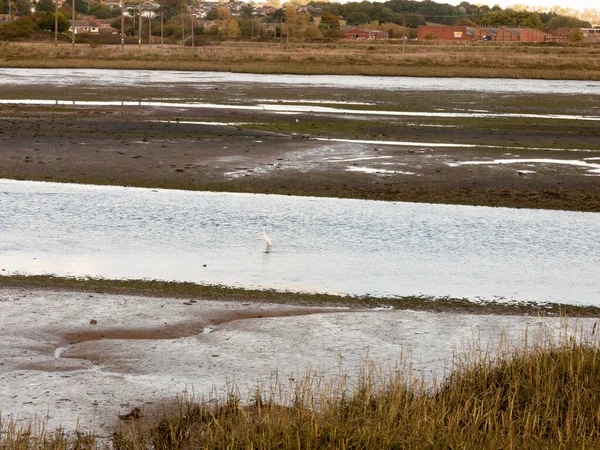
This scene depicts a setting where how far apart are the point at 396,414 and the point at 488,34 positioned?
188404 millimetres

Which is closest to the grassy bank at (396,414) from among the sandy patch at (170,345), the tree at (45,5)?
the sandy patch at (170,345)

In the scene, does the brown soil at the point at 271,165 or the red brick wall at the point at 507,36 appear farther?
the red brick wall at the point at 507,36

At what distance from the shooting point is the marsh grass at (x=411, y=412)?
599 cm

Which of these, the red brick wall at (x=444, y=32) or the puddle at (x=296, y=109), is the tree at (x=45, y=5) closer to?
the red brick wall at (x=444, y=32)

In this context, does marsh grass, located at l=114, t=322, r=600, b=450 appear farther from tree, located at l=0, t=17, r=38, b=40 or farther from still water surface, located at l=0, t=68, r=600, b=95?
tree, located at l=0, t=17, r=38, b=40

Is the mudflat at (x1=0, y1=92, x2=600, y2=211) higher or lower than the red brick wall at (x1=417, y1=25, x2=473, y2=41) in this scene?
lower

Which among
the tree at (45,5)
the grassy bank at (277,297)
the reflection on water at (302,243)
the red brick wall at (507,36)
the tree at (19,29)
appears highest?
the tree at (45,5)

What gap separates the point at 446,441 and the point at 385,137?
66.8 feet

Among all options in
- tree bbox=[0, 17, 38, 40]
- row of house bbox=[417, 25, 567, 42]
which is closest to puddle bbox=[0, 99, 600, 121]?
tree bbox=[0, 17, 38, 40]

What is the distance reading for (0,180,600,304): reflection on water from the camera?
10.9 metres

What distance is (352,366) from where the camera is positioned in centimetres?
771

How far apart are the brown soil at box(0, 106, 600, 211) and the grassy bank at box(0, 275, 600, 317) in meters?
6.60

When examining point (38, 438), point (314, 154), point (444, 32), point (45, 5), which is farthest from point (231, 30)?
point (38, 438)

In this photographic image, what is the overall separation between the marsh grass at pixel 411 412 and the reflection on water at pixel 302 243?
10.1 feet
